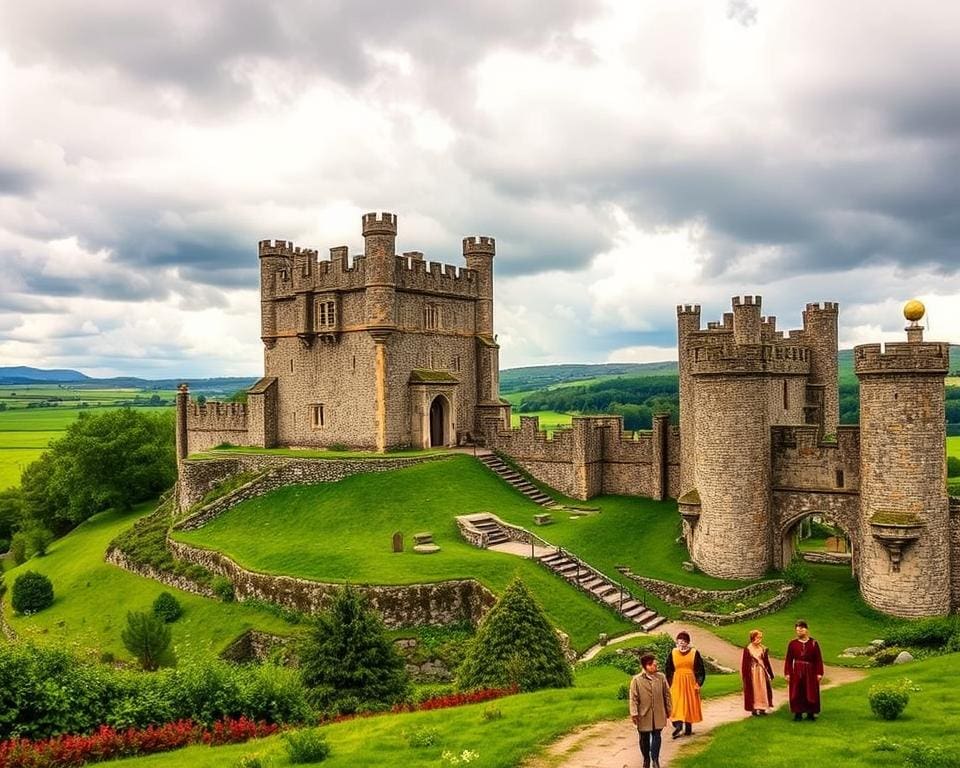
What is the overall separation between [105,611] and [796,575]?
29323 mm

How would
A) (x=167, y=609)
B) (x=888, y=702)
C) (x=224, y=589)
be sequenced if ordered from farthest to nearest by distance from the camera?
(x=167, y=609)
(x=224, y=589)
(x=888, y=702)

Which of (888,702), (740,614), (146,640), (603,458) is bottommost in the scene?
(146,640)

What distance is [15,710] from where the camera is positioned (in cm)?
1549

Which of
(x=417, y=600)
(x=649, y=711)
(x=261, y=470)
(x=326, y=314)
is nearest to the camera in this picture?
(x=649, y=711)

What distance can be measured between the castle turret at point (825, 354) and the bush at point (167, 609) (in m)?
30.7

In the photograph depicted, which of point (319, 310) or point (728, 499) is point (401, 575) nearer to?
point (728, 499)

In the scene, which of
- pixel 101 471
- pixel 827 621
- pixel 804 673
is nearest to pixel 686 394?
pixel 827 621

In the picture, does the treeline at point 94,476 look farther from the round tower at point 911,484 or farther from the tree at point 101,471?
the round tower at point 911,484

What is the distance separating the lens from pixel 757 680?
15.0 m

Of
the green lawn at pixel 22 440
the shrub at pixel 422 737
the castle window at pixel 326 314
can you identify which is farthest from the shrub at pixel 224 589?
the green lawn at pixel 22 440

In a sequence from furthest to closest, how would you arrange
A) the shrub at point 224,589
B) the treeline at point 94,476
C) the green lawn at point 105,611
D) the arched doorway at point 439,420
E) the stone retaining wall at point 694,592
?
the treeline at point 94,476, the arched doorway at point 439,420, the shrub at point 224,589, the green lawn at point 105,611, the stone retaining wall at point 694,592

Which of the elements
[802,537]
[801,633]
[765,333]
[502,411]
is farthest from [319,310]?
[801,633]

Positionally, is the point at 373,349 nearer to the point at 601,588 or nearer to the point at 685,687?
the point at 601,588

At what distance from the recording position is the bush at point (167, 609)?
106 feet
